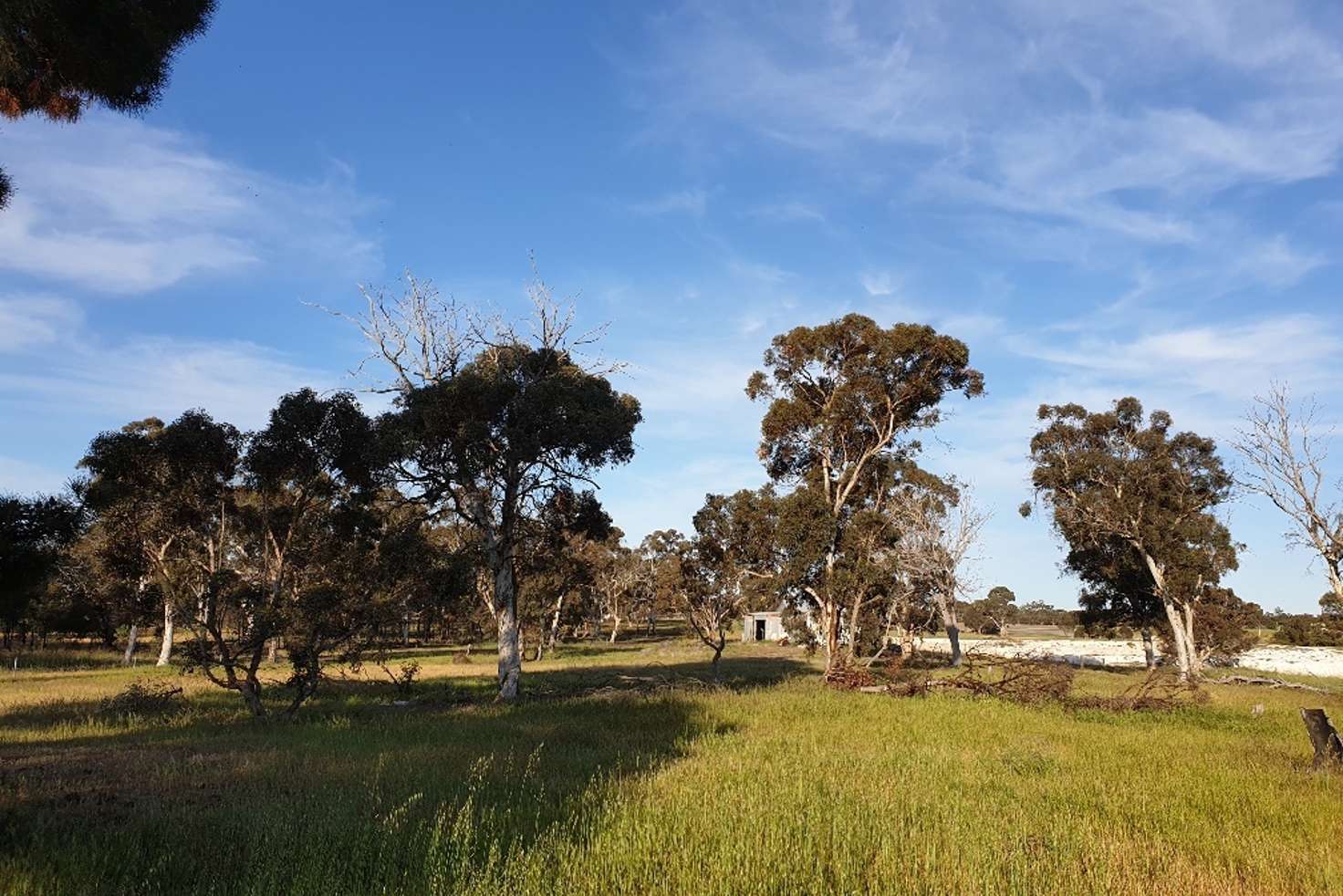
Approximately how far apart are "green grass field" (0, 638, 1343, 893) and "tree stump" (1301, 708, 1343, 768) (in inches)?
12.2

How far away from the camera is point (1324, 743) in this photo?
11281 millimetres

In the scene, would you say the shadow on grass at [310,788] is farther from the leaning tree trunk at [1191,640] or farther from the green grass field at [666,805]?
the leaning tree trunk at [1191,640]

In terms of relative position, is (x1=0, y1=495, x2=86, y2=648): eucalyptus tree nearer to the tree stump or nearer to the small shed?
the tree stump

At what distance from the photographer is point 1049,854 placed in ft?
21.3

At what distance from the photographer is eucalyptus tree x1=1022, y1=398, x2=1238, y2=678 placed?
111 ft

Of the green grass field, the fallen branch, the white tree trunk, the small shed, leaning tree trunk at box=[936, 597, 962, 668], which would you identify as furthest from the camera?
the small shed

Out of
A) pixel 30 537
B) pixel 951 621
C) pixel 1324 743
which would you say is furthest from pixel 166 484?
pixel 951 621

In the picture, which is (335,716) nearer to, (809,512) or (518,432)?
(518,432)

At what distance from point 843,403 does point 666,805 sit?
2250cm

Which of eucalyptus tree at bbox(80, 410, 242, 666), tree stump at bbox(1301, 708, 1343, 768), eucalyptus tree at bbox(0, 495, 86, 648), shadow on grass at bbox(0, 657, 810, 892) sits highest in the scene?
eucalyptus tree at bbox(80, 410, 242, 666)

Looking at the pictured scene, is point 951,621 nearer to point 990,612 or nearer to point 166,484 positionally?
point 166,484

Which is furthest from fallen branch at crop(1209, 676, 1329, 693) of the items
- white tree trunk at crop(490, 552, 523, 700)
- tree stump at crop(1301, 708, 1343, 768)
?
white tree trunk at crop(490, 552, 523, 700)

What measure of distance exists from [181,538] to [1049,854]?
2272 cm

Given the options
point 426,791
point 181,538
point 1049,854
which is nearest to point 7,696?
point 181,538
